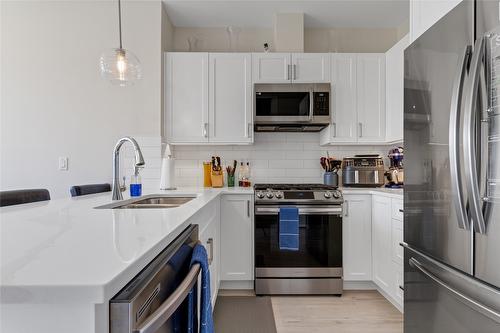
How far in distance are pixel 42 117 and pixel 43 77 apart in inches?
15.2

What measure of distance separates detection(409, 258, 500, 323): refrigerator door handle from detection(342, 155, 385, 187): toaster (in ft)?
5.13

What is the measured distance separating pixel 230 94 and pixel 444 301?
7.81 ft

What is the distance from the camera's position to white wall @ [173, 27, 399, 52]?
3.36m

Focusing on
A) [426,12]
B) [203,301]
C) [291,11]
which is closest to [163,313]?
[203,301]

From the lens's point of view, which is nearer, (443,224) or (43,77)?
(443,224)

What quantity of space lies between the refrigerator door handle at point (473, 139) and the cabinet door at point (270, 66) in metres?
2.04

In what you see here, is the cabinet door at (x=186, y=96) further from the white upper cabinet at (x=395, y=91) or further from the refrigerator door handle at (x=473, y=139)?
the refrigerator door handle at (x=473, y=139)

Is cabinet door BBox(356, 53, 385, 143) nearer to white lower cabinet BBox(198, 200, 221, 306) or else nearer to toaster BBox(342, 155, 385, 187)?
toaster BBox(342, 155, 385, 187)

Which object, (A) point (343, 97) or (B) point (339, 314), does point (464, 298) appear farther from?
(A) point (343, 97)

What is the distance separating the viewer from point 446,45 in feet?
4.07

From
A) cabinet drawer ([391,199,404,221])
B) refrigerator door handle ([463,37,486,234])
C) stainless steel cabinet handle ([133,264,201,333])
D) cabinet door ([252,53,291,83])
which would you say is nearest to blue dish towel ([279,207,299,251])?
cabinet drawer ([391,199,404,221])

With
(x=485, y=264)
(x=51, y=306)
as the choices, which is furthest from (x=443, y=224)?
(x=51, y=306)

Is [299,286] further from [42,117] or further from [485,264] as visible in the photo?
[42,117]

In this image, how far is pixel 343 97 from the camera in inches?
117
